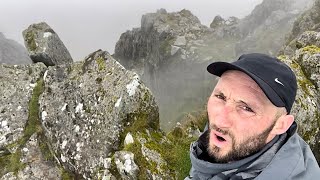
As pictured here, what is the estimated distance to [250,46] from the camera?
90.1 m

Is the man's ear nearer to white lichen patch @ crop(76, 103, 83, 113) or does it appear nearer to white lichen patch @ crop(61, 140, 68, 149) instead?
white lichen patch @ crop(76, 103, 83, 113)

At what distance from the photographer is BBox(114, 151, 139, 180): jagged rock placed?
41.7 ft

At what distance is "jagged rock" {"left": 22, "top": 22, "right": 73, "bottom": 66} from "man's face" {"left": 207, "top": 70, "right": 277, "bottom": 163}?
17077 mm

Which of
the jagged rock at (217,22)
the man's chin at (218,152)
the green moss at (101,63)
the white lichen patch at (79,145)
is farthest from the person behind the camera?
the jagged rock at (217,22)

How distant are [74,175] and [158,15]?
3587 inches

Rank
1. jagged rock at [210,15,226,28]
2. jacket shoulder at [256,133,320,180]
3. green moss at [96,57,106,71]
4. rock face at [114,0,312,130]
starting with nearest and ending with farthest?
1. jacket shoulder at [256,133,320,180]
2. green moss at [96,57,106,71]
3. rock face at [114,0,312,130]
4. jagged rock at [210,15,226,28]

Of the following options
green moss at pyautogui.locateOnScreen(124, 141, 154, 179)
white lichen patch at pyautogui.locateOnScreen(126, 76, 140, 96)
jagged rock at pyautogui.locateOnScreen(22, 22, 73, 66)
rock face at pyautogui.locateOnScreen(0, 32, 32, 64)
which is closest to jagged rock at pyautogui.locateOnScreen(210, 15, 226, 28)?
rock face at pyautogui.locateOnScreen(0, 32, 32, 64)

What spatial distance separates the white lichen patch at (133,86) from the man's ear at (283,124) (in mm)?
9368

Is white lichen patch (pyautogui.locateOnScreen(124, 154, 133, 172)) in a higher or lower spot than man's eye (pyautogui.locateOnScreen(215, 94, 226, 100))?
lower

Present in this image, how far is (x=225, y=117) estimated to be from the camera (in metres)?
5.68

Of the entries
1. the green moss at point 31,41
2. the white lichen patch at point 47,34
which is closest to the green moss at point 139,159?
the green moss at point 31,41

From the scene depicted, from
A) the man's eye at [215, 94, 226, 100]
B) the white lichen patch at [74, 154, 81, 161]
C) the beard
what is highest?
the man's eye at [215, 94, 226, 100]

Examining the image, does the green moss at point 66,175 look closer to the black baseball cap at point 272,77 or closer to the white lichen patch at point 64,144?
the white lichen patch at point 64,144

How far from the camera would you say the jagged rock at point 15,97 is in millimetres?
16953
